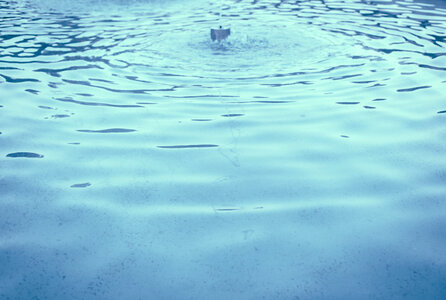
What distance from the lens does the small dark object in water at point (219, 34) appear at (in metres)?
7.64

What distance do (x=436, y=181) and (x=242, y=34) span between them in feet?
19.7

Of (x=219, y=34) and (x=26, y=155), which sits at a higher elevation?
(x=219, y=34)

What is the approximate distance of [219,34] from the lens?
7734 mm

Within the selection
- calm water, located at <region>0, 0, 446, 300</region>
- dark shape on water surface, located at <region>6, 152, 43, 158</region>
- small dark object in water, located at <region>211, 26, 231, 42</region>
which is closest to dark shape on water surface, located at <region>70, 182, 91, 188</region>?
calm water, located at <region>0, 0, 446, 300</region>

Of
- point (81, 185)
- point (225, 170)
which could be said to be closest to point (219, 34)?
point (225, 170)

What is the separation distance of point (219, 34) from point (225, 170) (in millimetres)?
4710

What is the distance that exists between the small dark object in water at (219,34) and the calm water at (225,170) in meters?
0.25

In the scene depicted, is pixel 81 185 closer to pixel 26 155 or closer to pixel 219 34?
pixel 26 155

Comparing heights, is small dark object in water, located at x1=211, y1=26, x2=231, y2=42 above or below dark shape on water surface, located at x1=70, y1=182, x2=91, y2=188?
above

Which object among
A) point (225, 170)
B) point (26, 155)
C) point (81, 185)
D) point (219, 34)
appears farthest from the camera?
point (219, 34)

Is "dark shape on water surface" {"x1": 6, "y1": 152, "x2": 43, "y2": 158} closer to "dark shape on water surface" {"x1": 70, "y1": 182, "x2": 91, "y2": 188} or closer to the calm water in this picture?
the calm water

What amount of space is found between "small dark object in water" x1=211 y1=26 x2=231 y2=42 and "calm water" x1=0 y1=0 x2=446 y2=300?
251 millimetres

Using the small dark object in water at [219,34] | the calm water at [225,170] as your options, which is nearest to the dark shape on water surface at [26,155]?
the calm water at [225,170]

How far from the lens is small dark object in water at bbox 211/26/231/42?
7641 mm
